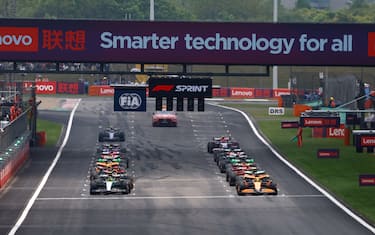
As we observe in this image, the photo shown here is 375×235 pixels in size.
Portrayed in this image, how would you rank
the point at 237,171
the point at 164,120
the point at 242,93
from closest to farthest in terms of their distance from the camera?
the point at 237,171, the point at 164,120, the point at 242,93

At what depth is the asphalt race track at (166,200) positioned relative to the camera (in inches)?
1766

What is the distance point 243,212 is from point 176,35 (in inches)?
377

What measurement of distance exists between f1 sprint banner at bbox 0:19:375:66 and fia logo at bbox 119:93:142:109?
5.59 ft

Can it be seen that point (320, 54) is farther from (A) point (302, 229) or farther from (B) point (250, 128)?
(B) point (250, 128)

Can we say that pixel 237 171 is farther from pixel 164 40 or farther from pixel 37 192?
pixel 37 192

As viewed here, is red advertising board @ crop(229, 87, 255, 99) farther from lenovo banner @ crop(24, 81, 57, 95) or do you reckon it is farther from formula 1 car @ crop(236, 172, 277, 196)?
formula 1 car @ crop(236, 172, 277, 196)

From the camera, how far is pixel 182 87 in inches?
2028

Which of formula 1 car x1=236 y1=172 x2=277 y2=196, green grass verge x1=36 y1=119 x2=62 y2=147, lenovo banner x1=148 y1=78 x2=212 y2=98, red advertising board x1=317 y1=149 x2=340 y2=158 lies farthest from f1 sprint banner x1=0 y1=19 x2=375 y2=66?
green grass verge x1=36 y1=119 x2=62 y2=147

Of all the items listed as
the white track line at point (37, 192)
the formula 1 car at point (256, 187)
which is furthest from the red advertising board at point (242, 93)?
the formula 1 car at point (256, 187)

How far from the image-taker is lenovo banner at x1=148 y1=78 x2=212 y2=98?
51.4 meters

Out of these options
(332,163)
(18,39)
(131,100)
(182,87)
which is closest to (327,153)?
(332,163)

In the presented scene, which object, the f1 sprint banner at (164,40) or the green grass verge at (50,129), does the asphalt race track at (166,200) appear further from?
the f1 sprint banner at (164,40)

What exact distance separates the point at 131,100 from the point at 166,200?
511 cm

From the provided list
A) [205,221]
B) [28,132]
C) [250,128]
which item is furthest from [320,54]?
[250,128]
